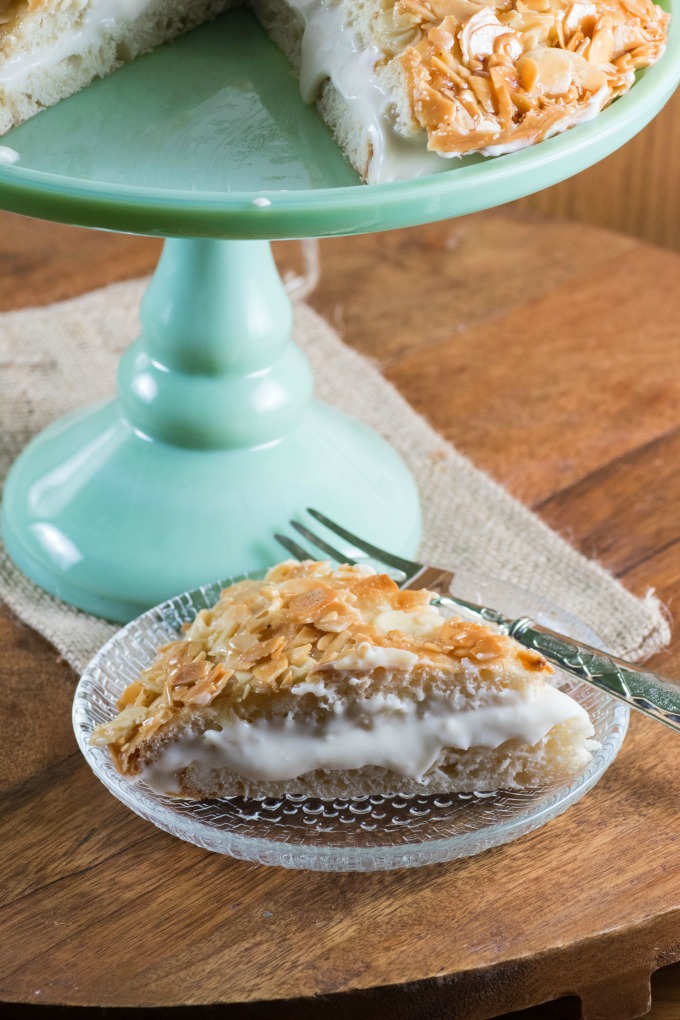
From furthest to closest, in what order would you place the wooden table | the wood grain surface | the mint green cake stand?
A: 1. the wood grain surface
2. the mint green cake stand
3. the wooden table

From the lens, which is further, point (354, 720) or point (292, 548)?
point (292, 548)

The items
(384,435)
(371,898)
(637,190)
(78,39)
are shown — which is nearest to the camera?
(371,898)

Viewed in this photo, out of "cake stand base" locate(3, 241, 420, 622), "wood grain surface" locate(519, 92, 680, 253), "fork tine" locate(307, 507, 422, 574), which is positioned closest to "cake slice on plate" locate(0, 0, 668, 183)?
"cake stand base" locate(3, 241, 420, 622)

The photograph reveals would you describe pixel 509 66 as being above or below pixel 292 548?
above

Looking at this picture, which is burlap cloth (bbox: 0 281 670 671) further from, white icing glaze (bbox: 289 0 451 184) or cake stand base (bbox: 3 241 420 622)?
white icing glaze (bbox: 289 0 451 184)

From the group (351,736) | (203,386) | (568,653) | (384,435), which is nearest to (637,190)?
(384,435)

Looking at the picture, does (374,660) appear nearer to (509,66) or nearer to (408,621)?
(408,621)

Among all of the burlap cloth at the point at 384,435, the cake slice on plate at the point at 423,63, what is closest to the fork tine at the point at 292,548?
the burlap cloth at the point at 384,435
